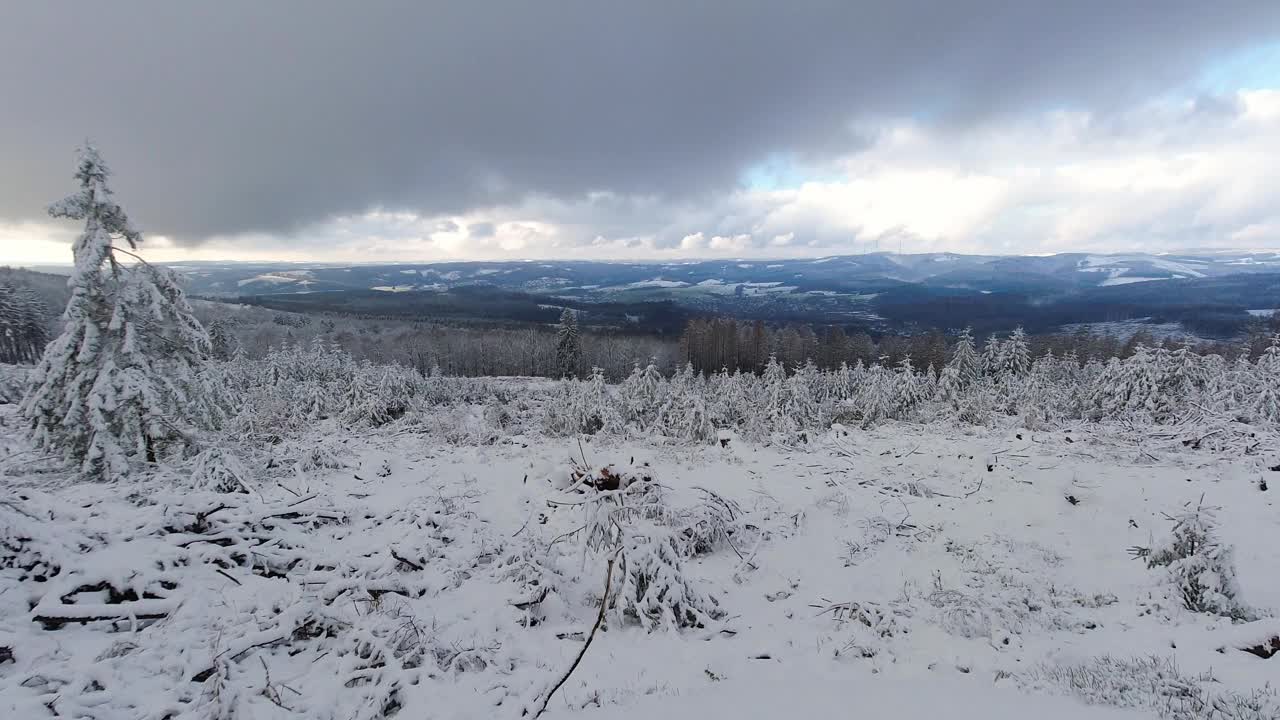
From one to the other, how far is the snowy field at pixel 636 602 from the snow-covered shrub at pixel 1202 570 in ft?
0.57

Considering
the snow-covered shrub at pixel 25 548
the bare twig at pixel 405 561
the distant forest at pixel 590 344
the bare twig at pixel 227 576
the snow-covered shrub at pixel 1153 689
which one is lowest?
the distant forest at pixel 590 344

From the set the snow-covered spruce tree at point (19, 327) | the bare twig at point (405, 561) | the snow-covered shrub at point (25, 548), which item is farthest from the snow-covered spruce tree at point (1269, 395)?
the snow-covered spruce tree at point (19, 327)

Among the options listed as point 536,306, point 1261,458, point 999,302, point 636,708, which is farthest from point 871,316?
A: point 636,708

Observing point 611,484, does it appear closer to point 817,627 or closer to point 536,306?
point 817,627

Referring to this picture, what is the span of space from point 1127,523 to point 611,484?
880cm

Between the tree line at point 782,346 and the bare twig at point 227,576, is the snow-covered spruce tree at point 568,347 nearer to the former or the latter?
the tree line at point 782,346

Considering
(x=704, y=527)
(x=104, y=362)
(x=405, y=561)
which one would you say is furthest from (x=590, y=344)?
(x=405, y=561)

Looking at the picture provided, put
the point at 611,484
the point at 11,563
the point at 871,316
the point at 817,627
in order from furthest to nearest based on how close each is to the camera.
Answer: the point at 871,316 → the point at 611,484 → the point at 817,627 → the point at 11,563

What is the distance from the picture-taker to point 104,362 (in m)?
11.0

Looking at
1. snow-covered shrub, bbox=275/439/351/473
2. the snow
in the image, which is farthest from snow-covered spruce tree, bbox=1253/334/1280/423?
snow-covered shrub, bbox=275/439/351/473

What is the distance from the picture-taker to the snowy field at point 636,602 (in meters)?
4.41

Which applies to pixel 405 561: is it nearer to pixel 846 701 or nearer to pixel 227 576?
pixel 227 576

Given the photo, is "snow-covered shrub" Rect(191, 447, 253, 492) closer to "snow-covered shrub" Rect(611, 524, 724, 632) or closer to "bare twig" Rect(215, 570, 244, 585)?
"bare twig" Rect(215, 570, 244, 585)

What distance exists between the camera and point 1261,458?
34.3ft
